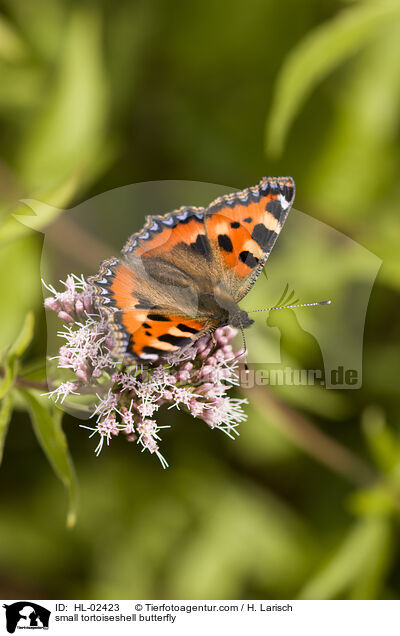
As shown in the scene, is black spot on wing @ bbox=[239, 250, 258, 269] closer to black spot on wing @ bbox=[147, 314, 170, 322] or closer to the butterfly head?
the butterfly head

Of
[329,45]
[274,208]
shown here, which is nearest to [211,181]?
[329,45]

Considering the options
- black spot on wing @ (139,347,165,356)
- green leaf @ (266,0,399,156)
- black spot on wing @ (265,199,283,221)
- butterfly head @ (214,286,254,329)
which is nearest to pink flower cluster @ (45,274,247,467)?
butterfly head @ (214,286,254,329)

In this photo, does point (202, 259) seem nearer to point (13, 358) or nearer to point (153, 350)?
point (153, 350)

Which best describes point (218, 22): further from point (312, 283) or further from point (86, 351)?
point (86, 351)

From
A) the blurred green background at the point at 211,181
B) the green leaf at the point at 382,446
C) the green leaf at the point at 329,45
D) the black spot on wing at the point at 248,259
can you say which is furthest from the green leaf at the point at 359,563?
the green leaf at the point at 329,45

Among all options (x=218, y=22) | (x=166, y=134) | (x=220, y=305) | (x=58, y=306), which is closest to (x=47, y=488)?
(x=58, y=306)
